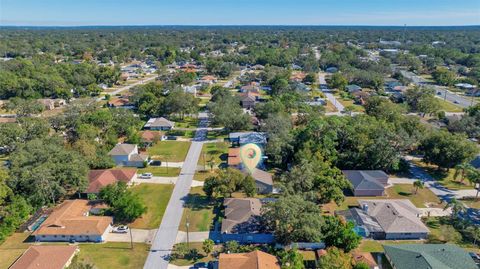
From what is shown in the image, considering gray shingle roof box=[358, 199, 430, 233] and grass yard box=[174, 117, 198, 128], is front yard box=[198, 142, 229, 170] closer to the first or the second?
grass yard box=[174, 117, 198, 128]

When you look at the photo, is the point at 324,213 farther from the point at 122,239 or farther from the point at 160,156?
the point at 160,156

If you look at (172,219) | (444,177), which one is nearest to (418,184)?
(444,177)

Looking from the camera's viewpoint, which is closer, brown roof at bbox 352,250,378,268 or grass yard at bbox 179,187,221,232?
brown roof at bbox 352,250,378,268

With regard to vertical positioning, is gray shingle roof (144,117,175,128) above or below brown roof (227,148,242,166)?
above

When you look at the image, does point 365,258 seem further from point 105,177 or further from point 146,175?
point 105,177

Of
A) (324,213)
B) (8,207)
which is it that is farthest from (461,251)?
(8,207)

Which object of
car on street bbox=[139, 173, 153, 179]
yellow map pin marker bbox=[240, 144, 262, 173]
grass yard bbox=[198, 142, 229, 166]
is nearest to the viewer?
yellow map pin marker bbox=[240, 144, 262, 173]

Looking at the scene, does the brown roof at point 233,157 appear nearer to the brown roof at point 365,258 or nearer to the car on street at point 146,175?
the car on street at point 146,175

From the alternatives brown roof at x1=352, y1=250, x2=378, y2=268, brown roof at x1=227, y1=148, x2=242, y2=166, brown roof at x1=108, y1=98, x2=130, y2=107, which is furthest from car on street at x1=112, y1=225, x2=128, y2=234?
brown roof at x1=108, y1=98, x2=130, y2=107
